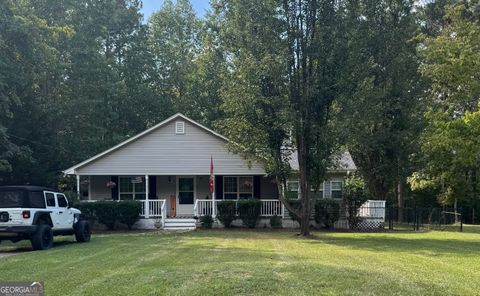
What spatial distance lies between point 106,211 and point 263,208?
714 cm

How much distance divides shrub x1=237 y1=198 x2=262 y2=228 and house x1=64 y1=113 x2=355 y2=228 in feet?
1.65

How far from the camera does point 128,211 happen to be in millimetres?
22625

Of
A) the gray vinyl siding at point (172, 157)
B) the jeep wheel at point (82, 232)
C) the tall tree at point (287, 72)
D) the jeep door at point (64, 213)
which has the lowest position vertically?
the jeep wheel at point (82, 232)

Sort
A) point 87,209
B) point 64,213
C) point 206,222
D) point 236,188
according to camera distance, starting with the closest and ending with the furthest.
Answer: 1. point 64,213
2. point 87,209
3. point 206,222
4. point 236,188

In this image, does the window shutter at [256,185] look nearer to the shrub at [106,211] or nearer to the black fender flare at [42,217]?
the shrub at [106,211]

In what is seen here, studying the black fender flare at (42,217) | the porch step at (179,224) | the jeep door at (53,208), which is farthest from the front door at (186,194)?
the black fender flare at (42,217)

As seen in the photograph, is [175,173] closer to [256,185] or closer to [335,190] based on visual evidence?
[256,185]

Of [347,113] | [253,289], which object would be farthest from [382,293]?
[347,113]

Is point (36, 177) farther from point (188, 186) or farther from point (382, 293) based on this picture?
point (382, 293)

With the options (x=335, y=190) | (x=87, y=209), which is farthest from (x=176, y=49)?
(x=87, y=209)

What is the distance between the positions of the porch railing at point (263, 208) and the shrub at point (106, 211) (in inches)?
143

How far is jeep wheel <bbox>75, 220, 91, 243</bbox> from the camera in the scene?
672 inches

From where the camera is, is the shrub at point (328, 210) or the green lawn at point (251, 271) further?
the shrub at point (328, 210)

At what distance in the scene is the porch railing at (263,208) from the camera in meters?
23.7
